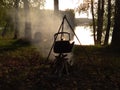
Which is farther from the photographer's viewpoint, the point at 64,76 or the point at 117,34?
the point at 117,34

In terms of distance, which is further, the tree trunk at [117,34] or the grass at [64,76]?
the tree trunk at [117,34]

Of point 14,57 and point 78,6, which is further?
point 78,6

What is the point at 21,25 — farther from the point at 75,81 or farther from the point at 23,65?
the point at 75,81

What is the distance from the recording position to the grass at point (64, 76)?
10.6 meters

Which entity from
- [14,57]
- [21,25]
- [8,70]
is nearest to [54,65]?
[8,70]

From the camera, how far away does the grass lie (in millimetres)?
10578

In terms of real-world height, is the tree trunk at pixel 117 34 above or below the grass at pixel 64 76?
above

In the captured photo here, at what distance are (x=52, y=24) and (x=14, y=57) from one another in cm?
593

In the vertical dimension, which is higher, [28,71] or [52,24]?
[52,24]

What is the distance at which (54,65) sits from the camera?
12.2 meters

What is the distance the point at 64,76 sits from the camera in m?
11.7

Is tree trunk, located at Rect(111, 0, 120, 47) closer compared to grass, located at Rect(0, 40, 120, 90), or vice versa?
grass, located at Rect(0, 40, 120, 90)

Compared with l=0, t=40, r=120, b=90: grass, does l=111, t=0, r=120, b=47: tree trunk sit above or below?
above

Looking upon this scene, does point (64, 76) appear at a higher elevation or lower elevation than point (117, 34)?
lower
